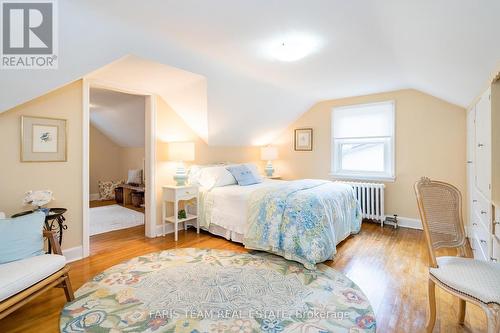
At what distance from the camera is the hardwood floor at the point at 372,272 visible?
5.90ft

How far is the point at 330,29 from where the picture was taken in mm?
2162

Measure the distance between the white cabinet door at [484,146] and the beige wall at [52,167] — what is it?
393cm

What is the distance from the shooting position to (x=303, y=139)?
5.25 metres

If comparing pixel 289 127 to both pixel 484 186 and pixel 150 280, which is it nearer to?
pixel 484 186

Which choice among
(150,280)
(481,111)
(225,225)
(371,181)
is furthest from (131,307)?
(371,181)

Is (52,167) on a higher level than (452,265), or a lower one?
higher

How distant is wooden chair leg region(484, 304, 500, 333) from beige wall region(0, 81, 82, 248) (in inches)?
141

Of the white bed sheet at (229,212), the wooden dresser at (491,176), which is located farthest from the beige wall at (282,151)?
the wooden dresser at (491,176)

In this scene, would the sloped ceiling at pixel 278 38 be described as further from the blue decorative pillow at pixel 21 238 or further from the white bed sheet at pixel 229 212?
the white bed sheet at pixel 229 212

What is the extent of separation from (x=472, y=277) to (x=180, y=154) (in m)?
3.34

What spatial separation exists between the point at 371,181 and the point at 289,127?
77.7 inches

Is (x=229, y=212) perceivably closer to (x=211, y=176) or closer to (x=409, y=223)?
(x=211, y=176)

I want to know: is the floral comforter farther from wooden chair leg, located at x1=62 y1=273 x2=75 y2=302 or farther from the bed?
wooden chair leg, located at x1=62 y1=273 x2=75 y2=302

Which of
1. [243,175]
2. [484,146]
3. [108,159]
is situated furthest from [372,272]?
[108,159]
